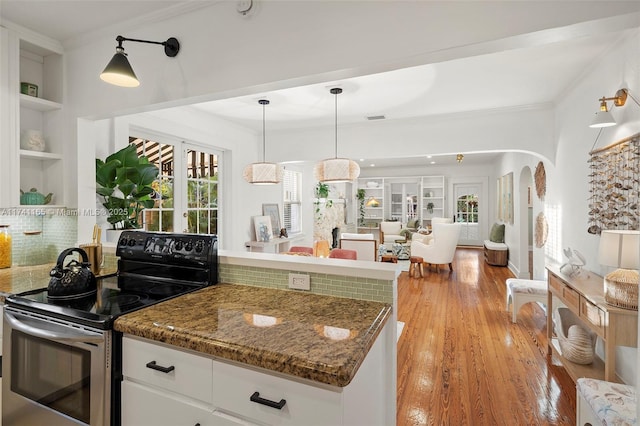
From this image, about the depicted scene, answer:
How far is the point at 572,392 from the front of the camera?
2326 mm

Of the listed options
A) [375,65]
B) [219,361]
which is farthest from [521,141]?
[219,361]

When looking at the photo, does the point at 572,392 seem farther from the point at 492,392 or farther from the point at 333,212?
the point at 333,212

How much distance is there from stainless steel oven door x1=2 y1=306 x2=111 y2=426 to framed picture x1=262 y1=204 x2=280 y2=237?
3.92 m

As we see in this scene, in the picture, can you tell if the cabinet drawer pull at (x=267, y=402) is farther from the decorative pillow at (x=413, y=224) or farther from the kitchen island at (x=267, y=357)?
the decorative pillow at (x=413, y=224)

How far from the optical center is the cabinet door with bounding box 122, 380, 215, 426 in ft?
3.61

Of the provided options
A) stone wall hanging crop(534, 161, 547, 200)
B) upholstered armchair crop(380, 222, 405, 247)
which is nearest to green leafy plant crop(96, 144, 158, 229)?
stone wall hanging crop(534, 161, 547, 200)

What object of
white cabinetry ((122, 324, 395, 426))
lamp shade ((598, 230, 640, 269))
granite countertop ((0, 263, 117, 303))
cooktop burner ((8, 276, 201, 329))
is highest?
lamp shade ((598, 230, 640, 269))

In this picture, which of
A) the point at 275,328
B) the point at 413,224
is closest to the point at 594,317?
the point at 275,328

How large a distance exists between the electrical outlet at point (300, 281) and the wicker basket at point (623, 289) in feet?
6.11

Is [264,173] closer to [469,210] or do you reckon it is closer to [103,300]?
[103,300]

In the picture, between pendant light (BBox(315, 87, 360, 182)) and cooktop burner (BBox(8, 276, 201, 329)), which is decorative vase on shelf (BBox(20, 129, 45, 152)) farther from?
pendant light (BBox(315, 87, 360, 182))

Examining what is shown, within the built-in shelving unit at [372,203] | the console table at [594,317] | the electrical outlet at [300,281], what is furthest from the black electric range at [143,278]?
the built-in shelving unit at [372,203]

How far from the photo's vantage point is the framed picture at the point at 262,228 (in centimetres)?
495

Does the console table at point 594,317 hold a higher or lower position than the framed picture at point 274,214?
lower
